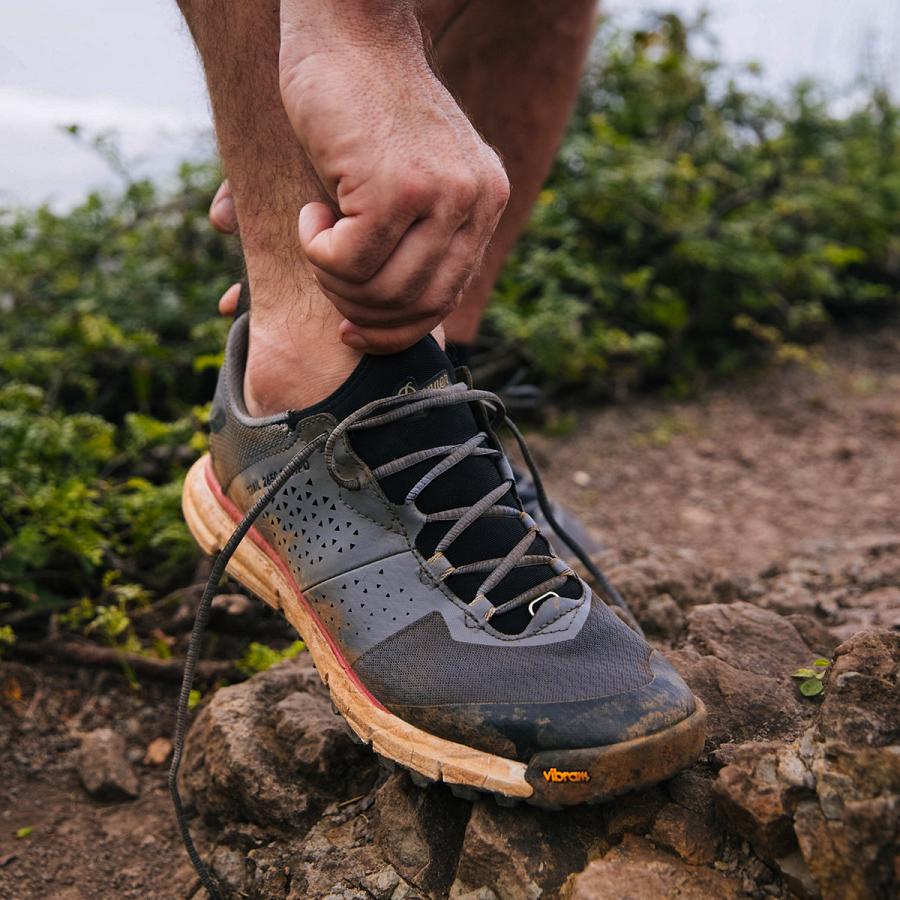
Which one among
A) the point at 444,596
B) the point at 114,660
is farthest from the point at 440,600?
the point at 114,660

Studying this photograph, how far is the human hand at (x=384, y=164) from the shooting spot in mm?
1301

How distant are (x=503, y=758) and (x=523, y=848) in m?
0.13

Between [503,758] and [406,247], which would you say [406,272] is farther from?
[503,758]

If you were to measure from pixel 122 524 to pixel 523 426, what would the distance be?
1899 millimetres

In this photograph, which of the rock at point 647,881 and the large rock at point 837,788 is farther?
the rock at point 647,881

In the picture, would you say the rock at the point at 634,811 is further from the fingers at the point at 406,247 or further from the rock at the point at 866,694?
the fingers at the point at 406,247

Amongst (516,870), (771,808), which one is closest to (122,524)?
(516,870)

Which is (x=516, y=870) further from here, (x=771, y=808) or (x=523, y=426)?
(x=523, y=426)

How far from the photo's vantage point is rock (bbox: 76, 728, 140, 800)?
182 cm

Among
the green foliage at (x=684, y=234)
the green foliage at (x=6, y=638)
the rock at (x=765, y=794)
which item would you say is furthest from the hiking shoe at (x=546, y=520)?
the green foliage at (x=684, y=234)

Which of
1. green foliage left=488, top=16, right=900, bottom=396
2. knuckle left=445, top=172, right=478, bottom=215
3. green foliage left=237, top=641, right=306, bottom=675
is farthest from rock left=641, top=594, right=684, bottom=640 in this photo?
green foliage left=488, top=16, right=900, bottom=396

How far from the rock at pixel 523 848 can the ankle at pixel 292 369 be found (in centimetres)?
72

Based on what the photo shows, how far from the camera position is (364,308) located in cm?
140

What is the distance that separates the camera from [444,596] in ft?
4.79
